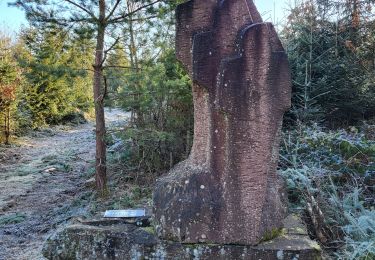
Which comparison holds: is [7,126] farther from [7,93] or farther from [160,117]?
[160,117]

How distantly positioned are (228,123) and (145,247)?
1.17 m

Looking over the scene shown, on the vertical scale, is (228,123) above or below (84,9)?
below

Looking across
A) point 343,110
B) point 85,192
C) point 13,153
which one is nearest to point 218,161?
point 85,192

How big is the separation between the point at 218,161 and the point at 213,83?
61cm

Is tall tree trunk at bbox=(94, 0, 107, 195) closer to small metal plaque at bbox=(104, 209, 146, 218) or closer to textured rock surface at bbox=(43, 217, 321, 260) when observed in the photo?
small metal plaque at bbox=(104, 209, 146, 218)

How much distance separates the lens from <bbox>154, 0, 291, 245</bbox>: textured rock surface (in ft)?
8.93

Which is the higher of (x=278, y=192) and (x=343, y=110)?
(x=343, y=110)

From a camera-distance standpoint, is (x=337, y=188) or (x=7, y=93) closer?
(x=337, y=188)

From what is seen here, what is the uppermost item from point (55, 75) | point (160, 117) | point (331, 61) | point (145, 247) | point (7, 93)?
point (331, 61)

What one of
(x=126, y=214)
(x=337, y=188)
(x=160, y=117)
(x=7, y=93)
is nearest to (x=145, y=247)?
(x=126, y=214)

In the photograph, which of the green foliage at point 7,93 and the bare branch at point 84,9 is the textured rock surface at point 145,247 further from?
the green foliage at point 7,93

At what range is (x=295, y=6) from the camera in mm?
9875

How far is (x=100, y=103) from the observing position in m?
6.43

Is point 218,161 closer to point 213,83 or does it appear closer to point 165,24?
point 213,83
